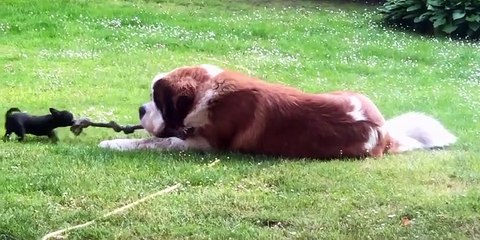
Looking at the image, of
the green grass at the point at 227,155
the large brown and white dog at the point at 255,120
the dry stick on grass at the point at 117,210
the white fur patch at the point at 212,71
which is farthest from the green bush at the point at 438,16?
the dry stick on grass at the point at 117,210

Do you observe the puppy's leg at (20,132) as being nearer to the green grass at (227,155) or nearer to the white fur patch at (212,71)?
the green grass at (227,155)

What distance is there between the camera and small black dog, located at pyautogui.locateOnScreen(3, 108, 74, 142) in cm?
555

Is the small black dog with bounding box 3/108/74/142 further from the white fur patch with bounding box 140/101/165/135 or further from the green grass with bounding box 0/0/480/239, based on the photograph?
the white fur patch with bounding box 140/101/165/135

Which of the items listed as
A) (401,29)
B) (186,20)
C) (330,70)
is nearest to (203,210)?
(330,70)

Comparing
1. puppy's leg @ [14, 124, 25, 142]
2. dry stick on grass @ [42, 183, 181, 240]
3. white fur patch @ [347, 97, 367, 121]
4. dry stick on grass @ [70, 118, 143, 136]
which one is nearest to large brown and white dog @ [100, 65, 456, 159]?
white fur patch @ [347, 97, 367, 121]

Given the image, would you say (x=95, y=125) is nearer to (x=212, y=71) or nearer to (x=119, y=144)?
(x=119, y=144)

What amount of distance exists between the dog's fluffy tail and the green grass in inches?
7.0

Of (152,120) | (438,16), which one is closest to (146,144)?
(152,120)

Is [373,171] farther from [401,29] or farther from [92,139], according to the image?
[401,29]

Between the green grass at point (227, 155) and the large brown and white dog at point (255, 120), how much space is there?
0.69 ft

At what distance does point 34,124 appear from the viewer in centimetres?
559

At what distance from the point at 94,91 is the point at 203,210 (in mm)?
3748

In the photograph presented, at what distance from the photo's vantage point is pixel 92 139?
576cm

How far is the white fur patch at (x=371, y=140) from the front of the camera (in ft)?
17.6
